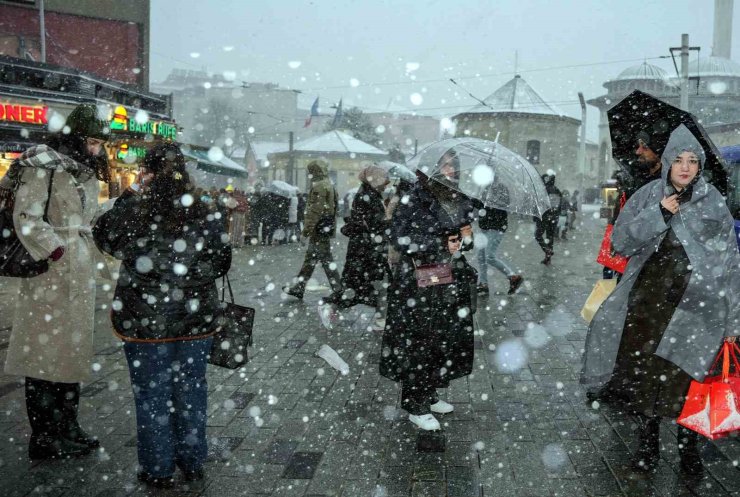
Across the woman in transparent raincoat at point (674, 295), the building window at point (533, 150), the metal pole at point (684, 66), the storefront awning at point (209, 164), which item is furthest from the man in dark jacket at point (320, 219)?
the building window at point (533, 150)

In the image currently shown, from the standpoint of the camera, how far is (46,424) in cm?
381

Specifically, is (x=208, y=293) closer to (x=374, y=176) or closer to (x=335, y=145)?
(x=374, y=176)

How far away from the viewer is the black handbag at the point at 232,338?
3666 mm

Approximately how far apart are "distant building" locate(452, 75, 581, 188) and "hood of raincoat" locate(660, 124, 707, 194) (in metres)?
50.3

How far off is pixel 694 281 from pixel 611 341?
59cm

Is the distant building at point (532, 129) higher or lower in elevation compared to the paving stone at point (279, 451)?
higher

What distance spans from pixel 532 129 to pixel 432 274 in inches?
2046

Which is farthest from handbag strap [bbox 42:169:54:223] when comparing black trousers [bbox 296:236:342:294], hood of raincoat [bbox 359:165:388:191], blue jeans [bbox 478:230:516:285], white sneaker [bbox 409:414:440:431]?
blue jeans [bbox 478:230:516:285]

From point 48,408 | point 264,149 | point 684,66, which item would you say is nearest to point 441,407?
point 48,408

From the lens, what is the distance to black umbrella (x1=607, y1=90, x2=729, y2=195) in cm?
388

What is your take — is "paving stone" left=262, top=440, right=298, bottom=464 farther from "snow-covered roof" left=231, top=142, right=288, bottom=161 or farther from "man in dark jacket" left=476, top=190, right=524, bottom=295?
"snow-covered roof" left=231, top=142, right=288, bottom=161

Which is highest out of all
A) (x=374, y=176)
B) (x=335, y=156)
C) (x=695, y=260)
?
(x=335, y=156)

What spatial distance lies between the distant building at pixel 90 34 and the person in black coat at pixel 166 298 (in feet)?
56.3

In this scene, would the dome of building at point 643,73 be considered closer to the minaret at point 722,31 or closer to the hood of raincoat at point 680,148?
the minaret at point 722,31
